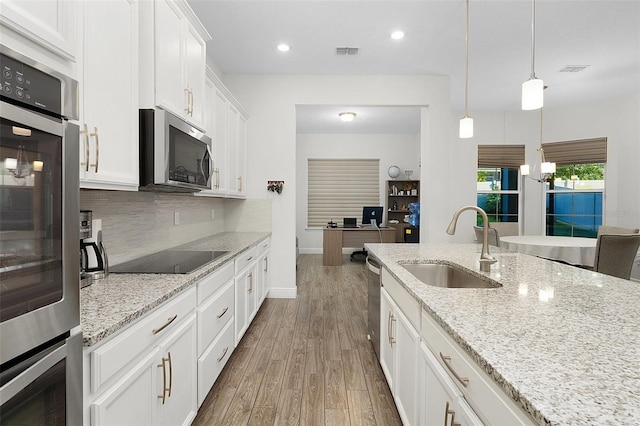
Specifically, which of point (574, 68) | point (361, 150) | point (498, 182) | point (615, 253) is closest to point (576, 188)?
point (498, 182)

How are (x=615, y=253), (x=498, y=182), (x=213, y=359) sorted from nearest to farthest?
(x=213, y=359), (x=615, y=253), (x=498, y=182)

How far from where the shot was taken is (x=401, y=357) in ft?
5.89

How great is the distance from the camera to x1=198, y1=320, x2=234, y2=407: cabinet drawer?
1.92 meters

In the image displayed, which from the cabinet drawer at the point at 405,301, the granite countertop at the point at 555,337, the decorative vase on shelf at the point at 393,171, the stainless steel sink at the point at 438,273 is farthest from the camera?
the decorative vase on shelf at the point at 393,171

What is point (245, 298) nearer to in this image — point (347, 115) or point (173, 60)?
point (173, 60)

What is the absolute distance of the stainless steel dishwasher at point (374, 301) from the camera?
256cm

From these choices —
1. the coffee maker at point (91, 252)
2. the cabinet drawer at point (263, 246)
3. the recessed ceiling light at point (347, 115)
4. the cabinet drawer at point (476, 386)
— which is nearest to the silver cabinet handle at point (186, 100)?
the coffee maker at point (91, 252)

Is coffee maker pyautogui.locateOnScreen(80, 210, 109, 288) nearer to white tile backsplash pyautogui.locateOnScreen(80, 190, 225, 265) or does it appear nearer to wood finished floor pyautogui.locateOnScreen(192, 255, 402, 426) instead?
white tile backsplash pyautogui.locateOnScreen(80, 190, 225, 265)

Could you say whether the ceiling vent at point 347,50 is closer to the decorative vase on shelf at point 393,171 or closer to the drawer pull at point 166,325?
the drawer pull at point 166,325

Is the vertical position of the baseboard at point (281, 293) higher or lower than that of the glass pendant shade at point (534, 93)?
lower

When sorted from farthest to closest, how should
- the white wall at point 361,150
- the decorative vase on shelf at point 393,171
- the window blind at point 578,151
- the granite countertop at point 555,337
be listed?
the white wall at point 361,150, the decorative vase on shelf at point 393,171, the window blind at point 578,151, the granite countertop at point 555,337

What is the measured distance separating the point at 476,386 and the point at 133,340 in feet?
3.58

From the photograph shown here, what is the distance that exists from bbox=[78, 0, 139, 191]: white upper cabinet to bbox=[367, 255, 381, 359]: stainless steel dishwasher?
170cm

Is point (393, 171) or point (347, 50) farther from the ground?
point (347, 50)
